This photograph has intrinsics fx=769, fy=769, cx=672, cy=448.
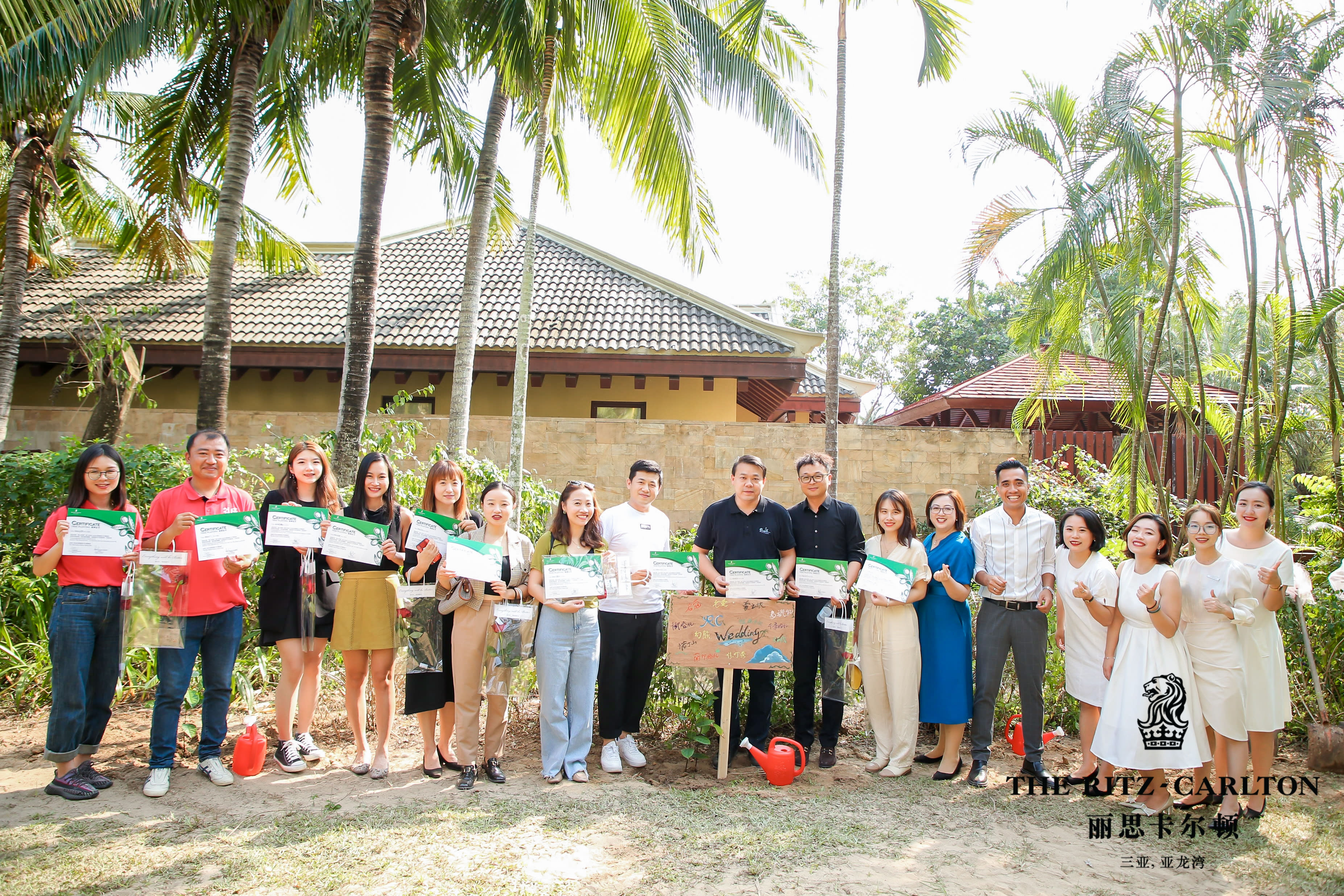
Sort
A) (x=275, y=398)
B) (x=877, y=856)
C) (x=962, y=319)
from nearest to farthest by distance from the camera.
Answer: (x=877, y=856) < (x=275, y=398) < (x=962, y=319)

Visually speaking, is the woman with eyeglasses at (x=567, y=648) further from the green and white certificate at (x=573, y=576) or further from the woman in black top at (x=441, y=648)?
the woman in black top at (x=441, y=648)

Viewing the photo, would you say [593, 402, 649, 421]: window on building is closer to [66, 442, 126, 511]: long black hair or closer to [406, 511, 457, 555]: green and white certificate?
[406, 511, 457, 555]: green and white certificate

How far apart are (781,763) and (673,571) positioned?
134cm

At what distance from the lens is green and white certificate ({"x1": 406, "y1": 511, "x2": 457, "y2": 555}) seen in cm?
456

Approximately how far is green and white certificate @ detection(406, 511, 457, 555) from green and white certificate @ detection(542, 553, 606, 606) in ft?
1.96

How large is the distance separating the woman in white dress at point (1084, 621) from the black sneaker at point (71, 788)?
19.0ft

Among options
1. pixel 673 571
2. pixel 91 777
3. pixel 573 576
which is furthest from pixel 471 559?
pixel 91 777

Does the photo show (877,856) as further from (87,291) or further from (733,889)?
(87,291)

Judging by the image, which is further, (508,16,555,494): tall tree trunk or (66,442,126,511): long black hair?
(508,16,555,494): tall tree trunk

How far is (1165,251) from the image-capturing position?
8.81 m

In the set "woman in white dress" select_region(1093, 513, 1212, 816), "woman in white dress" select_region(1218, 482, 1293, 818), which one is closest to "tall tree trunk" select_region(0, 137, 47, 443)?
"woman in white dress" select_region(1093, 513, 1212, 816)

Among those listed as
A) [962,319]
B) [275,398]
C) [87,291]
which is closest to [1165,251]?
[275,398]

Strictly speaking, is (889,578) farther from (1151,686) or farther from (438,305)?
(438,305)

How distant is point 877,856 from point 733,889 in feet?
2.70
